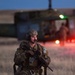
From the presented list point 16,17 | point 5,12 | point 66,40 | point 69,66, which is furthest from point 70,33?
point 5,12

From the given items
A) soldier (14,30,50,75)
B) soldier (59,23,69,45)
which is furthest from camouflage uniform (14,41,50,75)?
soldier (59,23,69,45)

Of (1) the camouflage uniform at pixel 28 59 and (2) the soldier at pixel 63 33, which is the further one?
(2) the soldier at pixel 63 33

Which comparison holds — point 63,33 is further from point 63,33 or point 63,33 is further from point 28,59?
point 28,59

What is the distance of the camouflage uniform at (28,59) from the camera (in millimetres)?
12859

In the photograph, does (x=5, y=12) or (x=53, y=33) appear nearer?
(x=53, y=33)

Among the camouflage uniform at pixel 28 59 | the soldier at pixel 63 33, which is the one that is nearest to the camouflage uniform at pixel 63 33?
the soldier at pixel 63 33

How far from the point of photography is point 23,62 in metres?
13.0

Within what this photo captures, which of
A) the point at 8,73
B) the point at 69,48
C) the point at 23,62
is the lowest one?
the point at 69,48

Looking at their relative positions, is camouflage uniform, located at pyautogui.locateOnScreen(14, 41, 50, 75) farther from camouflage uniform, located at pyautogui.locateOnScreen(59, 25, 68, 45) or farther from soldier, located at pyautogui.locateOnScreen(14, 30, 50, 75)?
camouflage uniform, located at pyautogui.locateOnScreen(59, 25, 68, 45)

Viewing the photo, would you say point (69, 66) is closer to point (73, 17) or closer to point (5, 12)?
point (73, 17)

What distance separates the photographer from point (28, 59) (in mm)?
13016

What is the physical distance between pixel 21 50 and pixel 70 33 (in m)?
23.8

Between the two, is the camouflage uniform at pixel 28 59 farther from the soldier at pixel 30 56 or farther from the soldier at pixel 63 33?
the soldier at pixel 63 33

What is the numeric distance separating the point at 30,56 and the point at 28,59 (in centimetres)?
10
